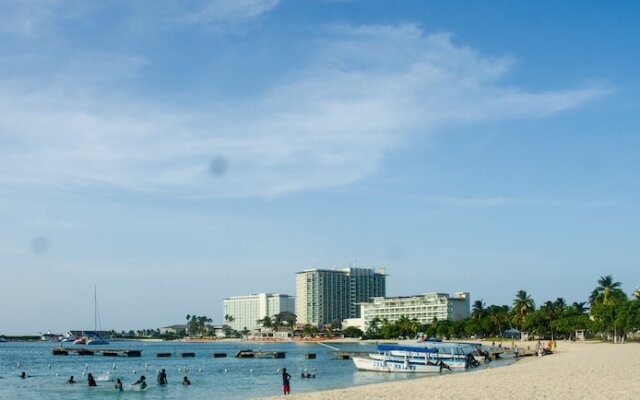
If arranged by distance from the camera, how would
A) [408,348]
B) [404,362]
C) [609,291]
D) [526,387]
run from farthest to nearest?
[609,291] < [408,348] < [404,362] < [526,387]

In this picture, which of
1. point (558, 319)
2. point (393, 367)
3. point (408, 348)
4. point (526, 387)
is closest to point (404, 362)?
point (393, 367)

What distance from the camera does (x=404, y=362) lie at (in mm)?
67750

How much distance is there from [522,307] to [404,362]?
9727 centimetres

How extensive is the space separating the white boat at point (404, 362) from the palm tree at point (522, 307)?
89400mm

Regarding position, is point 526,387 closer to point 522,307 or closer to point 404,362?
point 404,362

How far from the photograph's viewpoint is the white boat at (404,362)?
218ft

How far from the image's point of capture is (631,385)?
3775 cm

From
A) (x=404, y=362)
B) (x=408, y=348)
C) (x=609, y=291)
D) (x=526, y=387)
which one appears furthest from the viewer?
(x=609, y=291)

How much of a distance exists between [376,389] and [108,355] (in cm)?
10253

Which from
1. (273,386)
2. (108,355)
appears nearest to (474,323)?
(108,355)

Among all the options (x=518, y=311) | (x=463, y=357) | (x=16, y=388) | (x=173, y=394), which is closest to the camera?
(x=173, y=394)

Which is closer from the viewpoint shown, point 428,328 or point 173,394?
point 173,394

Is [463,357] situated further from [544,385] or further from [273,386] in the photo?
[544,385]

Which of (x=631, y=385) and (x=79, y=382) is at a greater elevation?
(x=631, y=385)
